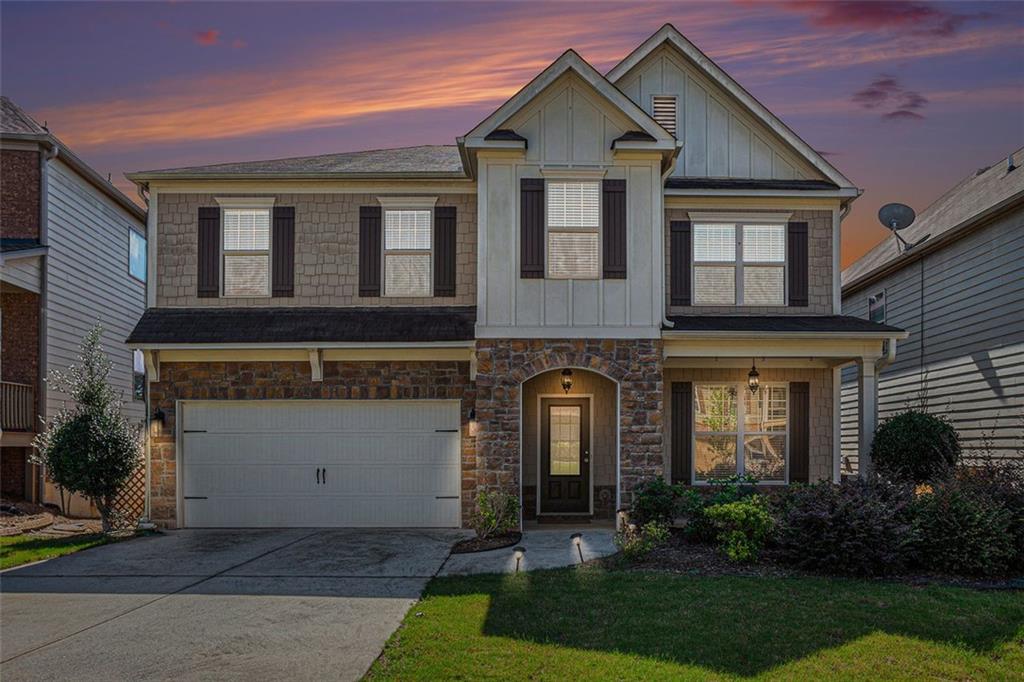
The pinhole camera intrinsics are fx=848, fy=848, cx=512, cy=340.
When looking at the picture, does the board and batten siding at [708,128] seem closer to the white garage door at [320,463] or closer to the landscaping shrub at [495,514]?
the white garage door at [320,463]

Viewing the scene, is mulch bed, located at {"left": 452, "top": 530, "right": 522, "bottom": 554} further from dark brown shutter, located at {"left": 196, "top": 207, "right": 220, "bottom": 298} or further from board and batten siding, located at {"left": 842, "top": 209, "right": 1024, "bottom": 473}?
board and batten siding, located at {"left": 842, "top": 209, "right": 1024, "bottom": 473}

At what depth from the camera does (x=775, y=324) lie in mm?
13766

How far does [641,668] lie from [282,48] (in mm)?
11624

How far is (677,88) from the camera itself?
15.5 meters

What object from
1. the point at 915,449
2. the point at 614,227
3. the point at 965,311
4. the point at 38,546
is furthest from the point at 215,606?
the point at 965,311

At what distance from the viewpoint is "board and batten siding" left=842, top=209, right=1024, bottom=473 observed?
14.5 m

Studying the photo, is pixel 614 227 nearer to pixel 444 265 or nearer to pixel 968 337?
pixel 444 265

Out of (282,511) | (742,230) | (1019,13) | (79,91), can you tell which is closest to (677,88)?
(742,230)

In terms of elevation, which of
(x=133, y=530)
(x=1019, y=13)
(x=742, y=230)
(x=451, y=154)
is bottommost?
(x=133, y=530)

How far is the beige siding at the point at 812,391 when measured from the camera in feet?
48.6

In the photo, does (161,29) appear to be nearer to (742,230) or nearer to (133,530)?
(133,530)

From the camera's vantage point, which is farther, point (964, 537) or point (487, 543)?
point (487, 543)

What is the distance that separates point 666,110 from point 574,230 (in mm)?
3936

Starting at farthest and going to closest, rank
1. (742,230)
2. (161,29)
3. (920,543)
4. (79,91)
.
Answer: (79,91) → (742,230) → (161,29) → (920,543)
